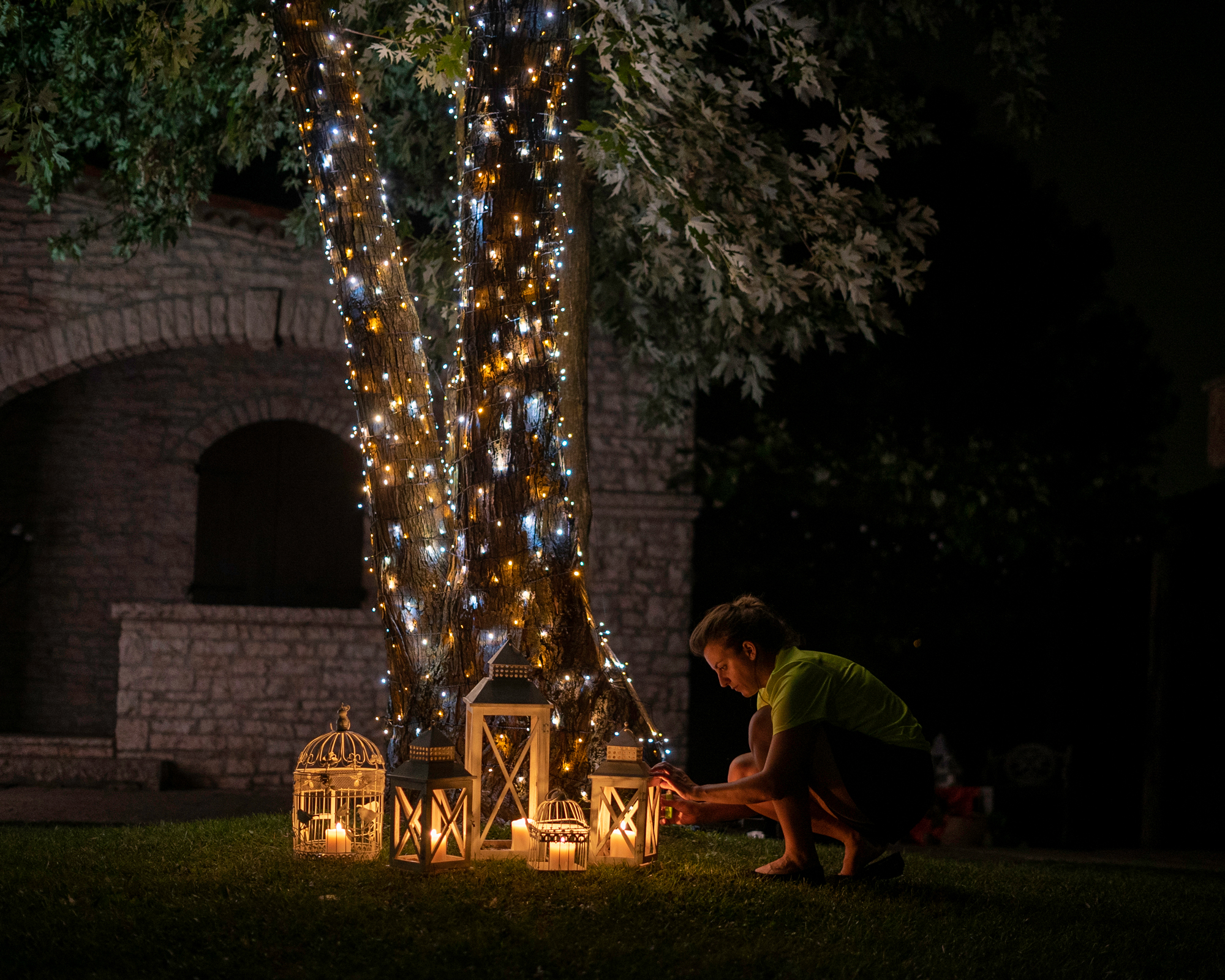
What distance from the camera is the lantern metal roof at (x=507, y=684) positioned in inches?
151

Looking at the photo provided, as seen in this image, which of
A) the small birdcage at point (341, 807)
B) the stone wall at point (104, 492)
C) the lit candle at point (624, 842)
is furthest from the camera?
the stone wall at point (104, 492)

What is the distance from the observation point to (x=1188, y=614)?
9211mm

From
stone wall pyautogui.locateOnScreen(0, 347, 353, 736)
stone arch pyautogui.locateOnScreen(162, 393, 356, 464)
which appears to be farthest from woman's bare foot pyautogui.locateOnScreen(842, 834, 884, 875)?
stone wall pyautogui.locateOnScreen(0, 347, 353, 736)

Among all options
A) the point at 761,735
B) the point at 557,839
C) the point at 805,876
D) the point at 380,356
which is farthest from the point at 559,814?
the point at 380,356

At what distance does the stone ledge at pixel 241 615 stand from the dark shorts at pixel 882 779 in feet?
18.8

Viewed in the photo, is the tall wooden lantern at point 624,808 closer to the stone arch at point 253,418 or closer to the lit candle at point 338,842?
the lit candle at point 338,842

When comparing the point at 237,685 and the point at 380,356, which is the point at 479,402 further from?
the point at 237,685

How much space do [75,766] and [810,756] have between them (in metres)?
7.13

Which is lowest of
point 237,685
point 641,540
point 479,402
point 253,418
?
point 237,685

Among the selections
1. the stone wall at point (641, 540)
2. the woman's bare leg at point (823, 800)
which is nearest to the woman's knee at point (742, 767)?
the woman's bare leg at point (823, 800)

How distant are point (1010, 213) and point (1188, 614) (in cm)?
497

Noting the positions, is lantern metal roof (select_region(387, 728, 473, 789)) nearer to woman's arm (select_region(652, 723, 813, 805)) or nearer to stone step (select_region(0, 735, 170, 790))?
woman's arm (select_region(652, 723, 813, 805))

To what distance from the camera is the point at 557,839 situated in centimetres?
382

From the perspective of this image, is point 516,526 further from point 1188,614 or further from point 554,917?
point 1188,614
